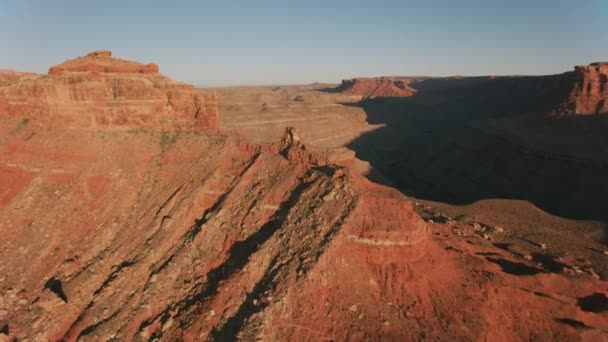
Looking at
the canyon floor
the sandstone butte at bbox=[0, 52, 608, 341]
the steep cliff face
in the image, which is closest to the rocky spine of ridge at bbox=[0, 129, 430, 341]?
the sandstone butte at bbox=[0, 52, 608, 341]

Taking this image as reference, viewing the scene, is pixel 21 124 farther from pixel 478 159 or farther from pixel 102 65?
pixel 478 159

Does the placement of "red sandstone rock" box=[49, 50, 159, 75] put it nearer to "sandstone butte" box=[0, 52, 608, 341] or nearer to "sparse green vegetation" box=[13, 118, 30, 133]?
"sandstone butte" box=[0, 52, 608, 341]

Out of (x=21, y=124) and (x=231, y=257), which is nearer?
(x=231, y=257)

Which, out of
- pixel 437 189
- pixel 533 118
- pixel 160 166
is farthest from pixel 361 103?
pixel 160 166

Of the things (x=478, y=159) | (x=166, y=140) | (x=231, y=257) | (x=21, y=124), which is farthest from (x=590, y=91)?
(x=21, y=124)

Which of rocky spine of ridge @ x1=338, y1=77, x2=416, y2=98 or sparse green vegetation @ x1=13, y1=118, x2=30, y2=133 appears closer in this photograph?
sparse green vegetation @ x1=13, y1=118, x2=30, y2=133

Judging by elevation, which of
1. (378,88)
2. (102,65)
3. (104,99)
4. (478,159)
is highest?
(102,65)

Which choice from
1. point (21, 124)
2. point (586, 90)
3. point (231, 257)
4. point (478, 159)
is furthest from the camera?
point (586, 90)

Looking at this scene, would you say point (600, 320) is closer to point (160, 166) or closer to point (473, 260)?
point (473, 260)
